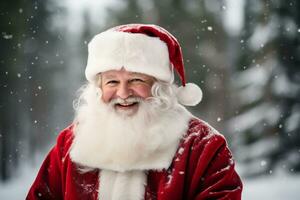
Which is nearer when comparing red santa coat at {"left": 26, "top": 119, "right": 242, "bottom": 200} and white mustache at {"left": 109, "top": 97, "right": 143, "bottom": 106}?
red santa coat at {"left": 26, "top": 119, "right": 242, "bottom": 200}

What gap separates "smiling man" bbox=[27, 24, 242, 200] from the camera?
104 inches

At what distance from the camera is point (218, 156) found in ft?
8.70

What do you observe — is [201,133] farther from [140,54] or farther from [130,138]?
[140,54]

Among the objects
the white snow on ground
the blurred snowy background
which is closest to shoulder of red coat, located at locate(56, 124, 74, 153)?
the white snow on ground

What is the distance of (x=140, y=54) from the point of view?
2.74 meters

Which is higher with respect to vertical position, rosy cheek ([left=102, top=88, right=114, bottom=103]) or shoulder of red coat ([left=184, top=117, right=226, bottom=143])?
rosy cheek ([left=102, top=88, right=114, bottom=103])

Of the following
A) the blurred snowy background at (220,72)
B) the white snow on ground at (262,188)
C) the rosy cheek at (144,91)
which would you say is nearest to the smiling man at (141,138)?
the rosy cheek at (144,91)

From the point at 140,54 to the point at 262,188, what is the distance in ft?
27.1

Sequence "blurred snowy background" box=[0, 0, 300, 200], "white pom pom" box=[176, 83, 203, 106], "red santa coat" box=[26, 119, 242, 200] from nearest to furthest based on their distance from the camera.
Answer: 1. "red santa coat" box=[26, 119, 242, 200]
2. "white pom pom" box=[176, 83, 203, 106]
3. "blurred snowy background" box=[0, 0, 300, 200]

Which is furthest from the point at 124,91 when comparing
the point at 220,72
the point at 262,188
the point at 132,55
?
the point at 220,72

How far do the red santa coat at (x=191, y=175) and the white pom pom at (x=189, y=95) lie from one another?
0.11 meters

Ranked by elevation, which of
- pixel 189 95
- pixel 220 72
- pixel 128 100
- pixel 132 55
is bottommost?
pixel 128 100

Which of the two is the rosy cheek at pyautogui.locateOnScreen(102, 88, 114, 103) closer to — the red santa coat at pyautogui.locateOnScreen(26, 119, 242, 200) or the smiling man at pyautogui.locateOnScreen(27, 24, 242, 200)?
the smiling man at pyautogui.locateOnScreen(27, 24, 242, 200)

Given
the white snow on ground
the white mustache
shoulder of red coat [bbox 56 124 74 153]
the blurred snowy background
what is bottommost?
shoulder of red coat [bbox 56 124 74 153]
